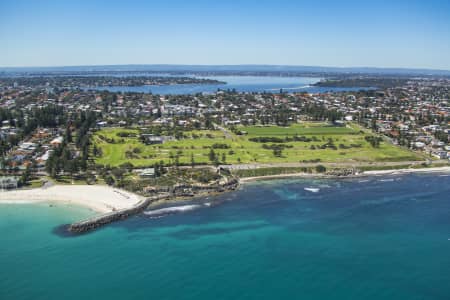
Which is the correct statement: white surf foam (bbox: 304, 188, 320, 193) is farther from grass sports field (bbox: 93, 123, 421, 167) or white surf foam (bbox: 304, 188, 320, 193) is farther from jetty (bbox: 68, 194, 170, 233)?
jetty (bbox: 68, 194, 170, 233)

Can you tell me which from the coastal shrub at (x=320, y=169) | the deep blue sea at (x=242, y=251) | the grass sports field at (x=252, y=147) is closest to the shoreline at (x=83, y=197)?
the deep blue sea at (x=242, y=251)

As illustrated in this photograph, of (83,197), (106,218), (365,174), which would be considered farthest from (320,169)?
(83,197)

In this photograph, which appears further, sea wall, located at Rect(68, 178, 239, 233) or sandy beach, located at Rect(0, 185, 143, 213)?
sandy beach, located at Rect(0, 185, 143, 213)

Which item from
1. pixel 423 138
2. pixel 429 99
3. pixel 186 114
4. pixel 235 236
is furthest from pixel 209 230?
pixel 429 99

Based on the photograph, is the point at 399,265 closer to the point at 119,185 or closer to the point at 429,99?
the point at 119,185

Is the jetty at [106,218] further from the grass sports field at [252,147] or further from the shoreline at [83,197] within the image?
the grass sports field at [252,147]

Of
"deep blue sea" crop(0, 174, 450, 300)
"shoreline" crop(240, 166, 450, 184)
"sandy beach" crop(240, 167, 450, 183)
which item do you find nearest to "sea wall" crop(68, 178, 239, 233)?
"deep blue sea" crop(0, 174, 450, 300)
